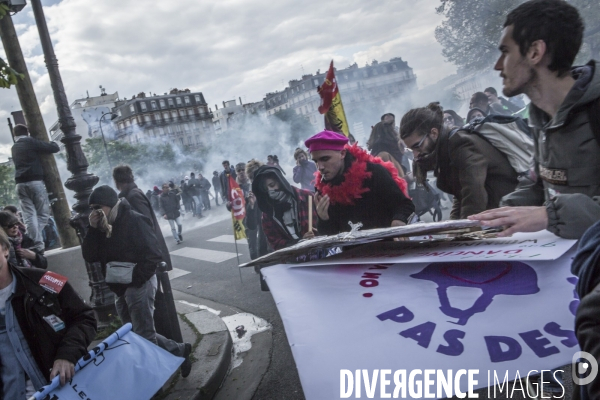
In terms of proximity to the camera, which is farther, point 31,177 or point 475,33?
point 475,33

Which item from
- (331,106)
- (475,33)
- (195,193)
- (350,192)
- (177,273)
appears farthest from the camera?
(475,33)

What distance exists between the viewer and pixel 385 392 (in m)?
0.95

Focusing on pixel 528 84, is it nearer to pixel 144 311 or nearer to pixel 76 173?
pixel 144 311

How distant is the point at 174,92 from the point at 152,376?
11124cm

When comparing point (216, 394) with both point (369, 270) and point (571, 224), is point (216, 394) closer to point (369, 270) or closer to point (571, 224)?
point (369, 270)

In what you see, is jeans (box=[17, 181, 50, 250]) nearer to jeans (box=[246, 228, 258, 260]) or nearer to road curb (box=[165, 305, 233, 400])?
road curb (box=[165, 305, 233, 400])

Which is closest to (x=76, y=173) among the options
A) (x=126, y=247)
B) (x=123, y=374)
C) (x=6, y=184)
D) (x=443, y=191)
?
(x=126, y=247)

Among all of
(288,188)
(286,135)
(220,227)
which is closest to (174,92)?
(286,135)

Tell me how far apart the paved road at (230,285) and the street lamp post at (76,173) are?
5.81 feet

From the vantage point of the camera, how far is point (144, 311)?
392 centimetres

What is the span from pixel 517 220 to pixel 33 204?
7.27m

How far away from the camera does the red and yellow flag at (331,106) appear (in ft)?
17.2

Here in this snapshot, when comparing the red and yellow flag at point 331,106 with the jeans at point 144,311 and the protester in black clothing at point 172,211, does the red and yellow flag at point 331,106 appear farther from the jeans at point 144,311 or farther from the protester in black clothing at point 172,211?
the protester in black clothing at point 172,211

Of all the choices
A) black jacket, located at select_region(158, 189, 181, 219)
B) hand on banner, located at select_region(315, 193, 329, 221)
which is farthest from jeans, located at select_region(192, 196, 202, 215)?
hand on banner, located at select_region(315, 193, 329, 221)
